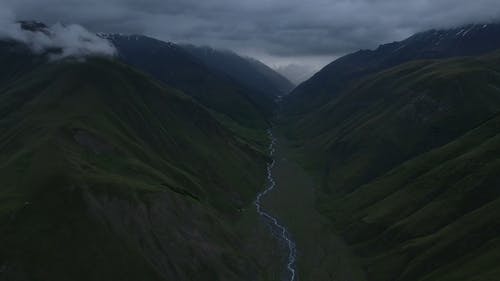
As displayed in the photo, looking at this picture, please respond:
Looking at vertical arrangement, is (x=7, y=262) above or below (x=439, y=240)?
below

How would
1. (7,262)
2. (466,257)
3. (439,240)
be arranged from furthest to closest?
1. (439,240)
2. (466,257)
3. (7,262)

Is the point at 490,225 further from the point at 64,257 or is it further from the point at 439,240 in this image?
the point at 64,257

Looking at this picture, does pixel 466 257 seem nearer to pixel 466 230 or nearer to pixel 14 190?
pixel 466 230

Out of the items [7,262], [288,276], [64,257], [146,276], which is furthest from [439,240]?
[7,262]

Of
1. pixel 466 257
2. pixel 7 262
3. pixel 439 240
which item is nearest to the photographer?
pixel 7 262

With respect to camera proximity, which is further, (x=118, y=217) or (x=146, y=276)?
(x=118, y=217)

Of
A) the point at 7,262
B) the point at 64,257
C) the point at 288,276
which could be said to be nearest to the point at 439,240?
the point at 288,276

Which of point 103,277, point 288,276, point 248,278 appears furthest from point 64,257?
point 288,276

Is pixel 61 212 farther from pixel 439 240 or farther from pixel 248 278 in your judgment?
pixel 439 240

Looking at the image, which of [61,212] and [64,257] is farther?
[61,212]
